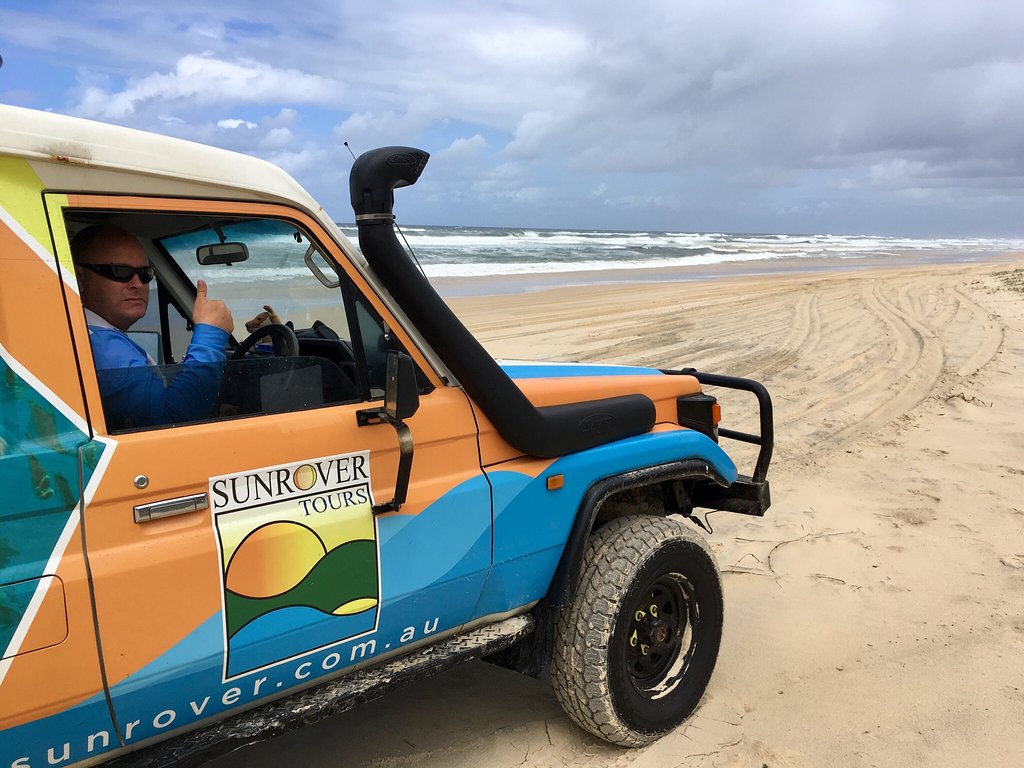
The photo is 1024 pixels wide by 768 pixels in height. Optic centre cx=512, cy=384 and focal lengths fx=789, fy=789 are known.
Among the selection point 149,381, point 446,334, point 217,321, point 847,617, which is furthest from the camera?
point 847,617

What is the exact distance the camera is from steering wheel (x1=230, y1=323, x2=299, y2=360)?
2715mm

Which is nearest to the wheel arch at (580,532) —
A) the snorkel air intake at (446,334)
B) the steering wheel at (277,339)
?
the snorkel air intake at (446,334)

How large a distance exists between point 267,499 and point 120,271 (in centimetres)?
75

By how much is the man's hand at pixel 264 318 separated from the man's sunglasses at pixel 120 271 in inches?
19.3

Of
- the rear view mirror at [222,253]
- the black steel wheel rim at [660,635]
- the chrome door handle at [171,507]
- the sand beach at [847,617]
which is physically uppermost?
the rear view mirror at [222,253]

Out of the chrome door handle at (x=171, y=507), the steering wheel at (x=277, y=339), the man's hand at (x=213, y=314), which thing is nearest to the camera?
the chrome door handle at (x=171, y=507)

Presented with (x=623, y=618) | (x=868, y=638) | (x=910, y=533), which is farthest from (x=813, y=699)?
(x=910, y=533)

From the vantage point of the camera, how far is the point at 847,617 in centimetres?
409

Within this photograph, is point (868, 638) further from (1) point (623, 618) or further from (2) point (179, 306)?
(2) point (179, 306)

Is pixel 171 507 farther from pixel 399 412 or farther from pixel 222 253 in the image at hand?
pixel 222 253

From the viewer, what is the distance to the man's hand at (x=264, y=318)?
109 inches

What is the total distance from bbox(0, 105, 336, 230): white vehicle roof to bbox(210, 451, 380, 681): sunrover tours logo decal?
753 millimetres

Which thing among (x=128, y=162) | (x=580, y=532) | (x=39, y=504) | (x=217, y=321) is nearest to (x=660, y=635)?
(x=580, y=532)

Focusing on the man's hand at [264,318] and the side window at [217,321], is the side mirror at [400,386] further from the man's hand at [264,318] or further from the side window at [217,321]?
the man's hand at [264,318]
